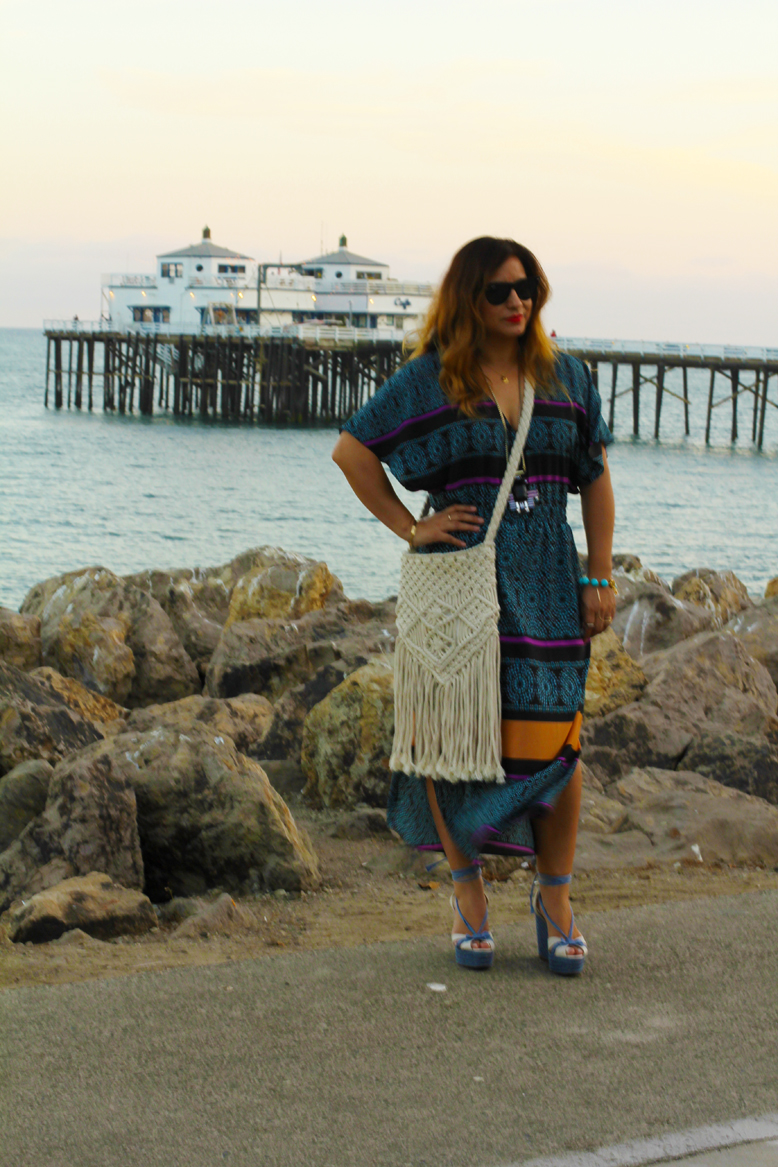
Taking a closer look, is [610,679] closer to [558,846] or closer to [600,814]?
[600,814]

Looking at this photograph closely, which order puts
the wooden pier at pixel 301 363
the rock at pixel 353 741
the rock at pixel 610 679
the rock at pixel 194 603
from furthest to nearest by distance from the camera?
the wooden pier at pixel 301 363 < the rock at pixel 194 603 < the rock at pixel 610 679 < the rock at pixel 353 741

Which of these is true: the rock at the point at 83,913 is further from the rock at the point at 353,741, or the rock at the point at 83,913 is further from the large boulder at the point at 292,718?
the large boulder at the point at 292,718

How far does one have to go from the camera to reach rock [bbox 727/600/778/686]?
7855 mm

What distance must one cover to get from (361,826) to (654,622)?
3.91m

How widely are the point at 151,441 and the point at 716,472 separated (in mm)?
18688

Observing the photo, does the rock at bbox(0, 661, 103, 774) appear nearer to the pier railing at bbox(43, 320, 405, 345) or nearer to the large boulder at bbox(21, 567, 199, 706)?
the large boulder at bbox(21, 567, 199, 706)

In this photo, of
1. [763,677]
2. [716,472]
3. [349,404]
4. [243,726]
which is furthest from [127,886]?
[349,404]

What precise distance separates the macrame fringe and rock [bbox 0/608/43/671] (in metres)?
6.14

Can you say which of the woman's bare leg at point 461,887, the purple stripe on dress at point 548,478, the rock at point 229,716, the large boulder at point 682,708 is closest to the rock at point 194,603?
the rock at point 229,716

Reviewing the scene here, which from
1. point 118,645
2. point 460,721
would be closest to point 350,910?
point 460,721

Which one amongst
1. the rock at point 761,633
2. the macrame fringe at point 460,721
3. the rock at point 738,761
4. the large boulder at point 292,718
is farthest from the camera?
the rock at point 761,633

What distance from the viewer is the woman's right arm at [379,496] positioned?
10.2 ft

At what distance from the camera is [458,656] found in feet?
10.1

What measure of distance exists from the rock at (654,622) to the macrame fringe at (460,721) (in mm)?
4890
